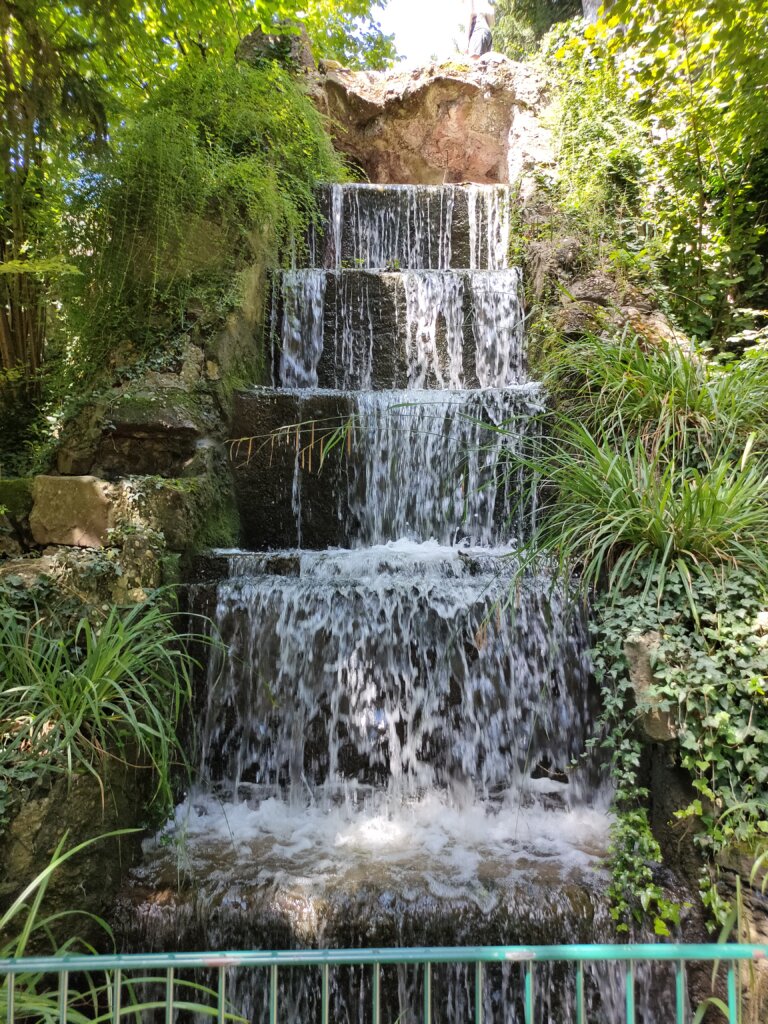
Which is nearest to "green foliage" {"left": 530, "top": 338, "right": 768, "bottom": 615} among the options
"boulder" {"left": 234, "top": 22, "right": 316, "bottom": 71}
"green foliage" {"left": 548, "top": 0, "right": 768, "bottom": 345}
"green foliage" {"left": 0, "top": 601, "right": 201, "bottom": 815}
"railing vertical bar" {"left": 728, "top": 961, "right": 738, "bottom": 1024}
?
"green foliage" {"left": 548, "top": 0, "right": 768, "bottom": 345}

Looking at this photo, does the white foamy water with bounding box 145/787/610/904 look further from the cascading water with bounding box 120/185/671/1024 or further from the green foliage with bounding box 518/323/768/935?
the green foliage with bounding box 518/323/768/935

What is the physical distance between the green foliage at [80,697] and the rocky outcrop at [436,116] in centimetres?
786

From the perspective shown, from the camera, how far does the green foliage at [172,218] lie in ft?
16.1

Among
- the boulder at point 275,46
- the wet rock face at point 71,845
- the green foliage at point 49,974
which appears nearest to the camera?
the green foliage at point 49,974

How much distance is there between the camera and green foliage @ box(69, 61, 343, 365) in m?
4.91

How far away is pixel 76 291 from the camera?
16.6ft

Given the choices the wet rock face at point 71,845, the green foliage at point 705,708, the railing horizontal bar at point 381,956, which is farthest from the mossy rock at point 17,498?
the green foliage at point 705,708

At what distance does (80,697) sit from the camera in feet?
8.64

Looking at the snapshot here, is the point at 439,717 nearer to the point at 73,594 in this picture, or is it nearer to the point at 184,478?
the point at 73,594

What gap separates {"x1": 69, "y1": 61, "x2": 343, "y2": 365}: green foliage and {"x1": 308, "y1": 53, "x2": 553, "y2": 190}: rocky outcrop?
3.22 meters

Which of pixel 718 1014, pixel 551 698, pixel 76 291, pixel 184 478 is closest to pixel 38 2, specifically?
pixel 76 291

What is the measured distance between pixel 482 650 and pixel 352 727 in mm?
841

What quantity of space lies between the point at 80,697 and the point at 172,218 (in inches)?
155

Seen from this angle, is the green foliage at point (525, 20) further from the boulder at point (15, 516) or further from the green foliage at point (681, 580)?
the boulder at point (15, 516)
